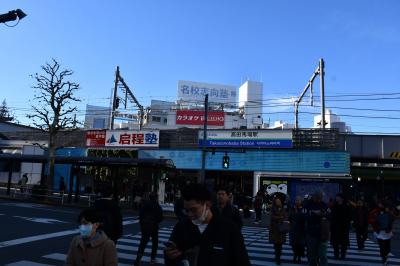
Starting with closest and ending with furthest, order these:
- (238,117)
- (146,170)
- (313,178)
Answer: (313,178), (146,170), (238,117)

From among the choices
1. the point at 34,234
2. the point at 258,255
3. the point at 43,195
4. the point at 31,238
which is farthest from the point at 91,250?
the point at 43,195

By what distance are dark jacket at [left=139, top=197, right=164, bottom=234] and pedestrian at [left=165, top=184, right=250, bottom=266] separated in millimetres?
6999

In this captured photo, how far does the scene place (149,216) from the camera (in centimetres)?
1108

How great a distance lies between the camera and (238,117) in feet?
237

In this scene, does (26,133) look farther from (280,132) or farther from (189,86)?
(189,86)

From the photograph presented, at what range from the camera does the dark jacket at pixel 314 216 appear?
10758 mm

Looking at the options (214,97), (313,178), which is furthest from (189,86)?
(313,178)

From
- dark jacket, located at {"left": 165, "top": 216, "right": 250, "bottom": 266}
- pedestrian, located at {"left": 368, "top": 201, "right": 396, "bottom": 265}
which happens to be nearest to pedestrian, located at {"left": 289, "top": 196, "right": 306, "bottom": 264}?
pedestrian, located at {"left": 368, "top": 201, "right": 396, "bottom": 265}

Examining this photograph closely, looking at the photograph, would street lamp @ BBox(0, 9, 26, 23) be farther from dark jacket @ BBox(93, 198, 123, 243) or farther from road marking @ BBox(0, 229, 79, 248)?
dark jacket @ BBox(93, 198, 123, 243)

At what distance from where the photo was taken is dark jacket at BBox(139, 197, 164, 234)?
1102 centimetres

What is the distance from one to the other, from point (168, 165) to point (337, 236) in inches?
660

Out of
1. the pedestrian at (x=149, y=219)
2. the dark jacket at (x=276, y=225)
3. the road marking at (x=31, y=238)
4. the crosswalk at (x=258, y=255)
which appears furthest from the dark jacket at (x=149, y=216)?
the road marking at (x=31, y=238)

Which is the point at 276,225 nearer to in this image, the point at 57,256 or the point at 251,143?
the point at 57,256

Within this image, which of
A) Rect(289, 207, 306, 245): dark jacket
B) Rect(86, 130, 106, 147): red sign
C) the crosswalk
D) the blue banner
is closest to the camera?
the crosswalk
